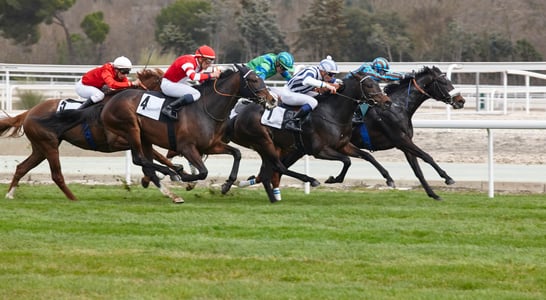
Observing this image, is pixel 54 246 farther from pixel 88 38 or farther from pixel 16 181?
pixel 88 38

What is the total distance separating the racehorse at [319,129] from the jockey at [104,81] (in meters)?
1.22

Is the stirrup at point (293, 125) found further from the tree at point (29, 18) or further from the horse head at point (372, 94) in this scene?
the tree at point (29, 18)

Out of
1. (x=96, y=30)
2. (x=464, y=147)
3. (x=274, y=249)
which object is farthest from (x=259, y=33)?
(x=274, y=249)

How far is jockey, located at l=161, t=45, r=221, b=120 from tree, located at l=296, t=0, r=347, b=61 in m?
25.8

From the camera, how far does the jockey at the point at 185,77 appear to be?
1108 centimetres

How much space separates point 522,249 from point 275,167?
13.5ft

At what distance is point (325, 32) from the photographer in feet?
122

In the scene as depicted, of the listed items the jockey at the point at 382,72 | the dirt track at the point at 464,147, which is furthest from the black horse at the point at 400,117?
the dirt track at the point at 464,147

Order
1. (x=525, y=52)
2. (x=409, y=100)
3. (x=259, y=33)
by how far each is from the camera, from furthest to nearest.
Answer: (x=259, y=33) → (x=525, y=52) → (x=409, y=100)

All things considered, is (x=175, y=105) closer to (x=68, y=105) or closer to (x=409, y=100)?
(x=68, y=105)

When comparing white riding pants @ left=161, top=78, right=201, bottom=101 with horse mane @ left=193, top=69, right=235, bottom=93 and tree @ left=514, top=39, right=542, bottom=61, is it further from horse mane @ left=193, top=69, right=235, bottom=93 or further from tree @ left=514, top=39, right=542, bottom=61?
tree @ left=514, top=39, right=542, bottom=61

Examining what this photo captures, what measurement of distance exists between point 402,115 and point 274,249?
15.7 ft

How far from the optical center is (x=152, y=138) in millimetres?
11328

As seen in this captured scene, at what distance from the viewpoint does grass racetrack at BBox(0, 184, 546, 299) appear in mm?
6426
